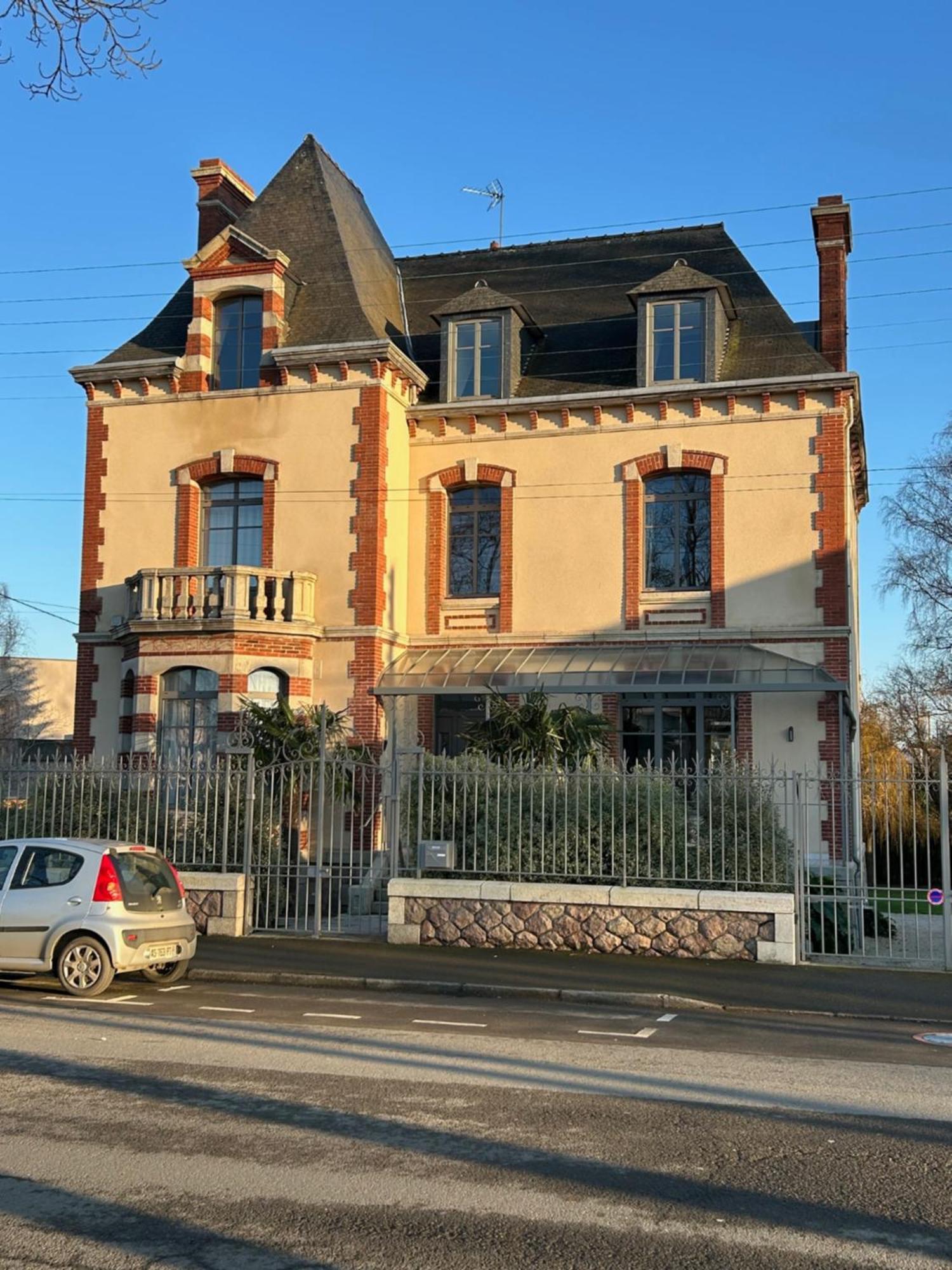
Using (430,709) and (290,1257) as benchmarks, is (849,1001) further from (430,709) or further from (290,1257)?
(430,709)

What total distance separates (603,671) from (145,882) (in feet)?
35.8

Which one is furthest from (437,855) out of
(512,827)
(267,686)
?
(267,686)

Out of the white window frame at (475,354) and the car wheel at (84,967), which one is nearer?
the car wheel at (84,967)

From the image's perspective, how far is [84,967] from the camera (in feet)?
39.3

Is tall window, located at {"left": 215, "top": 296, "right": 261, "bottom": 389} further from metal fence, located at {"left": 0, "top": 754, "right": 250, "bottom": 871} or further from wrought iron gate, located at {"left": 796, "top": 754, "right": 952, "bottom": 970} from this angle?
wrought iron gate, located at {"left": 796, "top": 754, "right": 952, "bottom": 970}

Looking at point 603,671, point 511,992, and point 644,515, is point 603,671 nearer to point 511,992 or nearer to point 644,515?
point 644,515

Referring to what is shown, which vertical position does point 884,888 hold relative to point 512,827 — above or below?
below

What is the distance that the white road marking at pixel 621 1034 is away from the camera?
1027 centimetres

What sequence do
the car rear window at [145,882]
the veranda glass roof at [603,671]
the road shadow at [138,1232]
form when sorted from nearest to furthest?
the road shadow at [138,1232] < the car rear window at [145,882] < the veranda glass roof at [603,671]

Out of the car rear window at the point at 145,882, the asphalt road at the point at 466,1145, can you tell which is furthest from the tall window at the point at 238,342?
the asphalt road at the point at 466,1145

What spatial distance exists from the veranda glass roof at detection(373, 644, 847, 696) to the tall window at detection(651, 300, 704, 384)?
4834mm

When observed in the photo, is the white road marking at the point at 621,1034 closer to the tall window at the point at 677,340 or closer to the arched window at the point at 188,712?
the arched window at the point at 188,712

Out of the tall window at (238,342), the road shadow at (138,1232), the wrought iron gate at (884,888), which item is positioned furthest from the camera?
the tall window at (238,342)

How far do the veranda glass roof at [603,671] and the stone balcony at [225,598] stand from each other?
6.60 ft
